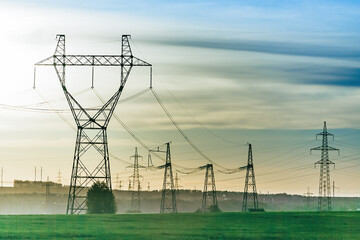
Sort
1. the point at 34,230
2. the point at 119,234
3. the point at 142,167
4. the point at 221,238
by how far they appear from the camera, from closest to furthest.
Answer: the point at 221,238, the point at 119,234, the point at 34,230, the point at 142,167

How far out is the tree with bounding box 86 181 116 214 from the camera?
135m

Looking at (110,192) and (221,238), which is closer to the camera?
(221,238)

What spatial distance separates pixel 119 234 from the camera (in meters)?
64.6

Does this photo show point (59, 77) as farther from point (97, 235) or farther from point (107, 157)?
point (97, 235)

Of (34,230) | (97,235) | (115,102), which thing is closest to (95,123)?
(115,102)

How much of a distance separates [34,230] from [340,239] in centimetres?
2448

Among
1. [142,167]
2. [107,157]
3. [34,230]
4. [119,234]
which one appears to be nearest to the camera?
[119,234]

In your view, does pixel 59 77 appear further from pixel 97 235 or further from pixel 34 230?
pixel 97 235

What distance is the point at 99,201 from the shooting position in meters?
136

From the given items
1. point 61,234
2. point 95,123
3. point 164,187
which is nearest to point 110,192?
point 95,123

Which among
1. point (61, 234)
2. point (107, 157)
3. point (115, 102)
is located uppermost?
point (115, 102)

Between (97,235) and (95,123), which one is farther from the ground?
(95,123)

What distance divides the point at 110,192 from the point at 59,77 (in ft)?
85.3

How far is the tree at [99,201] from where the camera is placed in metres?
135
